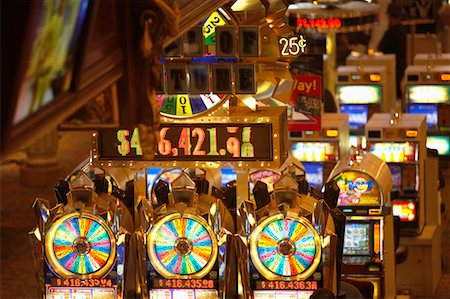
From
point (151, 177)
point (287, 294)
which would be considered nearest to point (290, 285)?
point (287, 294)

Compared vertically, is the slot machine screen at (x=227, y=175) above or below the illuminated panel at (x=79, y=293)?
above

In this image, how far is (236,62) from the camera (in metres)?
6.25

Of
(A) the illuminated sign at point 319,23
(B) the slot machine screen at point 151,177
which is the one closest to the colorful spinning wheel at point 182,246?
(B) the slot machine screen at point 151,177

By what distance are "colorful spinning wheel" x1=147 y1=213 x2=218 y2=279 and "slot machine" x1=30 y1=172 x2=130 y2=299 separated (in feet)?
0.57

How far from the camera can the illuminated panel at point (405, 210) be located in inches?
404

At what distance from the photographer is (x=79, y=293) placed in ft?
20.3

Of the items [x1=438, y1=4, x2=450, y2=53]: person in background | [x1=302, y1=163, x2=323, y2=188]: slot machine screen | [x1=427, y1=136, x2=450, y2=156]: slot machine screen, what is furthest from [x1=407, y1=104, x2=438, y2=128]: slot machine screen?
[x1=438, y1=4, x2=450, y2=53]: person in background

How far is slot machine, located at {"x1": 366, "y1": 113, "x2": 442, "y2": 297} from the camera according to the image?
10.1 metres

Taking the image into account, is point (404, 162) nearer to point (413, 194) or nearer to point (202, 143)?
point (413, 194)

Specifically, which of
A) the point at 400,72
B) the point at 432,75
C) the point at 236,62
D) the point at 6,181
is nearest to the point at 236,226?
the point at 236,62

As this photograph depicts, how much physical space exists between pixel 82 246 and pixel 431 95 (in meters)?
8.35

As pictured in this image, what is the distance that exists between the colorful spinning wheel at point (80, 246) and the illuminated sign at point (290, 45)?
143 centimetres

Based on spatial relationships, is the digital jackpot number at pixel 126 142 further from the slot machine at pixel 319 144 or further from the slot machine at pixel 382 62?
the slot machine at pixel 382 62

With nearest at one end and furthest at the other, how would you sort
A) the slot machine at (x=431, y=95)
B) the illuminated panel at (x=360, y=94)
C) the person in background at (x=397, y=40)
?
the slot machine at (x=431, y=95) → the illuminated panel at (x=360, y=94) → the person in background at (x=397, y=40)
